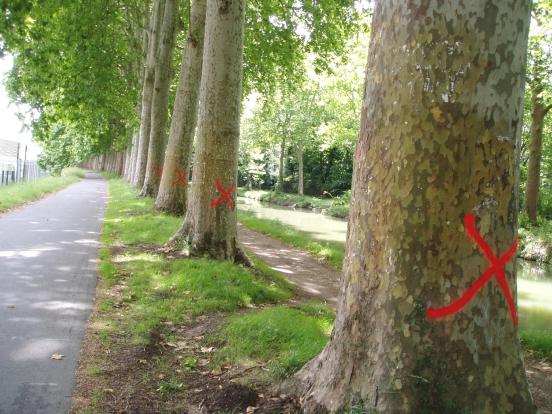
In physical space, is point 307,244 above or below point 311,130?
below

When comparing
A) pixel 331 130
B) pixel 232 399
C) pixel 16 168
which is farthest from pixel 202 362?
pixel 331 130

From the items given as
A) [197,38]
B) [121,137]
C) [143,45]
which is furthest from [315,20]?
[121,137]

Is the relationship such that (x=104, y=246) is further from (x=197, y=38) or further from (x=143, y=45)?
(x=143, y=45)

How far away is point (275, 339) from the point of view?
5.23 m

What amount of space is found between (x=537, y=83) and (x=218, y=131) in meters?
15.3

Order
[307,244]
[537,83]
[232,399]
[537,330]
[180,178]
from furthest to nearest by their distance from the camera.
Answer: [537,83] < [307,244] < [180,178] < [537,330] < [232,399]

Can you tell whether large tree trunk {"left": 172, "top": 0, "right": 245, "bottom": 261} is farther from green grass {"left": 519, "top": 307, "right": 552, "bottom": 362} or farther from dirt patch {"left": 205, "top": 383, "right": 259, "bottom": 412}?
dirt patch {"left": 205, "top": 383, "right": 259, "bottom": 412}

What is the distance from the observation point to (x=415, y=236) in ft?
10.3

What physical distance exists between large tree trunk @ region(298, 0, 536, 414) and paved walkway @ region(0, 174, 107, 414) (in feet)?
8.47

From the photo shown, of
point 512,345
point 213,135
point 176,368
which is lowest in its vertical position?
point 176,368

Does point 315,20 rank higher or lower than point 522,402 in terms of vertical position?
higher

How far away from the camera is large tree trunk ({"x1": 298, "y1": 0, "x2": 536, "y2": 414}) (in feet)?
10.0

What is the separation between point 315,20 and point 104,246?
34.0 feet

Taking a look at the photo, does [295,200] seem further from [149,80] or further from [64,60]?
[64,60]
